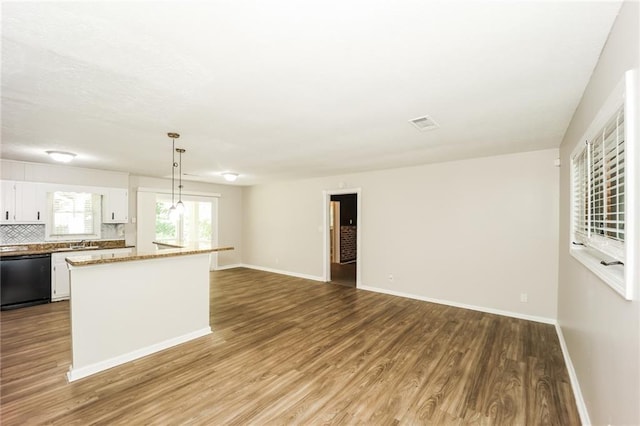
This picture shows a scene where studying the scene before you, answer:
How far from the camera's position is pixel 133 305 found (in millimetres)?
3002

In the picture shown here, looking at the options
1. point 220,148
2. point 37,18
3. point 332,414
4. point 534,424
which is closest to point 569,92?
point 534,424

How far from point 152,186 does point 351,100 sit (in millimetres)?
5988

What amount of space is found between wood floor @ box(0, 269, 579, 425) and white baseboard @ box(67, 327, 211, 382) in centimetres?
9

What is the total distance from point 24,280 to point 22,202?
4.36ft

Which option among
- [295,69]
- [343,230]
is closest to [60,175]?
[295,69]

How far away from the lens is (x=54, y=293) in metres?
4.91

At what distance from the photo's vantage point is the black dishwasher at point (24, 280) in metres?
4.48

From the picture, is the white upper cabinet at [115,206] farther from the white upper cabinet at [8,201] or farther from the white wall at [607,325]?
the white wall at [607,325]

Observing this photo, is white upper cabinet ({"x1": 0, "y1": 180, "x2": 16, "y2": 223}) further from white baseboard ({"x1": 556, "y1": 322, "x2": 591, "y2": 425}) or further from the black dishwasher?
white baseboard ({"x1": 556, "y1": 322, "x2": 591, "y2": 425})

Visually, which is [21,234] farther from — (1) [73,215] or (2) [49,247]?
(1) [73,215]

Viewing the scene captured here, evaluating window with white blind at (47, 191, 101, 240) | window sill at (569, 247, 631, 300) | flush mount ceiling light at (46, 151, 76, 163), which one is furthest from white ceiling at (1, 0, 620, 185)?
window with white blind at (47, 191, 101, 240)

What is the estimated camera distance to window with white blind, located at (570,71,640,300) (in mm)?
1189

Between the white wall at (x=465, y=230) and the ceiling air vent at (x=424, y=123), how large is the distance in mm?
2056

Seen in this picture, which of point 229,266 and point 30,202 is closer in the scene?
point 30,202
